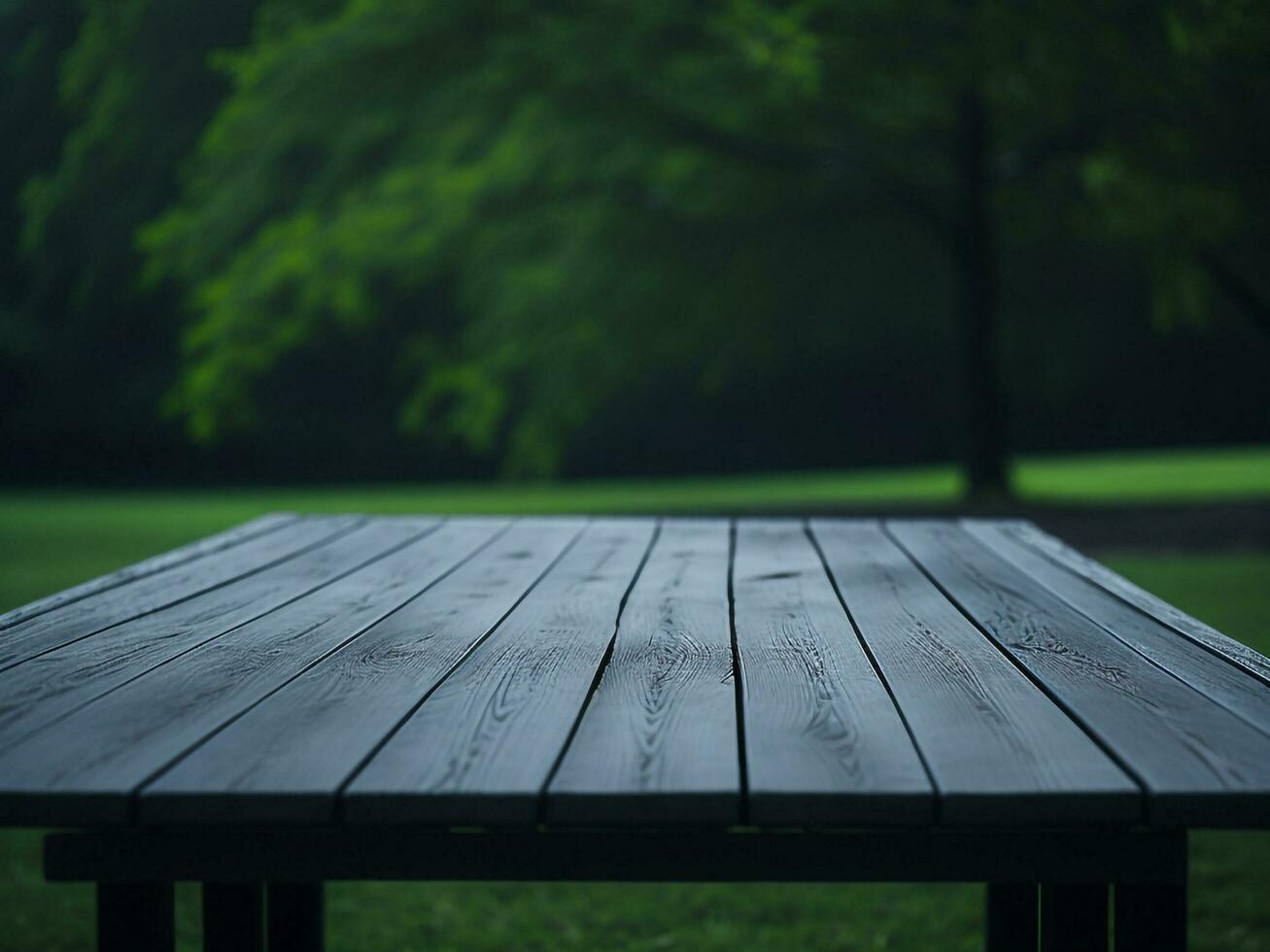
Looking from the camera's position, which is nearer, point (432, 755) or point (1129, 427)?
point (432, 755)

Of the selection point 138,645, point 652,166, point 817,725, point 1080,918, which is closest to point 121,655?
point 138,645

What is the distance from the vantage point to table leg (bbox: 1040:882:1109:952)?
4.89 feet

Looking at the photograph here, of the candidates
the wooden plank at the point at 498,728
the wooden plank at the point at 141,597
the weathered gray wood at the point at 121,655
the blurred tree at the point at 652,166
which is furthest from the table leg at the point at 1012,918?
the blurred tree at the point at 652,166

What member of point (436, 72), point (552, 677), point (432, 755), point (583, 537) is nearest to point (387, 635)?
point (552, 677)

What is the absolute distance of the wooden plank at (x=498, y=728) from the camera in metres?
1.19

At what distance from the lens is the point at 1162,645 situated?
1861 mm

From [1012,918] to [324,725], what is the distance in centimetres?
114

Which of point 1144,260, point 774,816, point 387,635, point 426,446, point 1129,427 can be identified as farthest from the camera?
point 426,446

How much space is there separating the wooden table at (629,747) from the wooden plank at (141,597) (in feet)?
0.04

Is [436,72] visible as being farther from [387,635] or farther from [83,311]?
[83,311]

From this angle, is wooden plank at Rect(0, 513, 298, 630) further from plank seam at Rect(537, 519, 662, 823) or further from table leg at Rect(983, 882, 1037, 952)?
table leg at Rect(983, 882, 1037, 952)

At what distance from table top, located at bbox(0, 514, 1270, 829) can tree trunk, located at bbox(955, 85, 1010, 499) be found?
24.7 ft

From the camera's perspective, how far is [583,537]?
329 cm

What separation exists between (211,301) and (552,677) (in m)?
8.79
